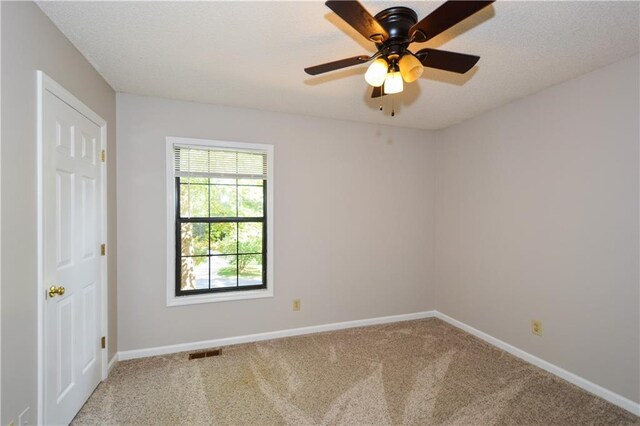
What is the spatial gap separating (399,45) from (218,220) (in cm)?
240

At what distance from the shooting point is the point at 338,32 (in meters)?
1.86

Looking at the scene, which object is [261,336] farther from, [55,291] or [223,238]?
[55,291]

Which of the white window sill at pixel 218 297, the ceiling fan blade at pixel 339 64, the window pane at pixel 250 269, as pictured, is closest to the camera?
the ceiling fan blade at pixel 339 64

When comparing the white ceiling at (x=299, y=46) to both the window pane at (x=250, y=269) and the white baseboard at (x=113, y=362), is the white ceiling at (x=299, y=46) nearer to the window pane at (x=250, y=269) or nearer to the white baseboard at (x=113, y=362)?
the window pane at (x=250, y=269)

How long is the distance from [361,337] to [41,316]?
274 centimetres

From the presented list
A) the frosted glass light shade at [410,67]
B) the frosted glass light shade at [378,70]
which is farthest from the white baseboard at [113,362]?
the frosted glass light shade at [410,67]

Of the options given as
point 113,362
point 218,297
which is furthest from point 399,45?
point 113,362

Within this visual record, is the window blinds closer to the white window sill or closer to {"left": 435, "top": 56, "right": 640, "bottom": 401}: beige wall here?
the white window sill

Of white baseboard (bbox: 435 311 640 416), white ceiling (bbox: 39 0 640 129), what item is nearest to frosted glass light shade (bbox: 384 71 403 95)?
white ceiling (bbox: 39 0 640 129)

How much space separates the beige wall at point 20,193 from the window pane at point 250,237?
180 cm

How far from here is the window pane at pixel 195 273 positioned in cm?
308

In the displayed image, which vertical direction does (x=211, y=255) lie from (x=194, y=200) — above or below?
below

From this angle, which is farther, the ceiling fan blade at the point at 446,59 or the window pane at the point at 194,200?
the window pane at the point at 194,200

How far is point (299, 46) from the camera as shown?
6.65 ft
